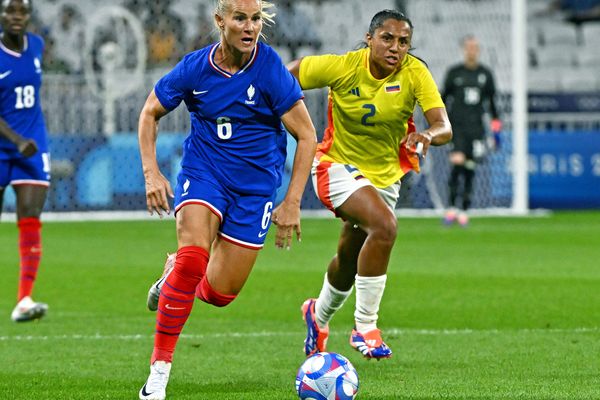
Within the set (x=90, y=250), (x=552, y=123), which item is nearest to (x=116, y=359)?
(x=90, y=250)

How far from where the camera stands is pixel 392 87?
7812 mm

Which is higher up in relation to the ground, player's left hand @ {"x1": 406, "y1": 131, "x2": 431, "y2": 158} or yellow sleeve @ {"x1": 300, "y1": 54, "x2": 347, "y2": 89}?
yellow sleeve @ {"x1": 300, "y1": 54, "x2": 347, "y2": 89}

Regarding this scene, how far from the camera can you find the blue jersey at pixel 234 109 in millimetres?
6453

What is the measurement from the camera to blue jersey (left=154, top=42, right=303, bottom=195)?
21.2ft

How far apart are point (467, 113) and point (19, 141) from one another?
387 inches

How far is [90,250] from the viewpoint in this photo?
15344 millimetres


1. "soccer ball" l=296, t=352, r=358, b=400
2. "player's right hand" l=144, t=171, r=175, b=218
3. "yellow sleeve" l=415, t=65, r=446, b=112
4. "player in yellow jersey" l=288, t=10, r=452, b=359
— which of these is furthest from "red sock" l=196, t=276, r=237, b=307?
"yellow sleeve" l=415, t=65, r=446, b=112

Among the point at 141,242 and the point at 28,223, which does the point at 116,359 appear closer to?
the point at 28,223

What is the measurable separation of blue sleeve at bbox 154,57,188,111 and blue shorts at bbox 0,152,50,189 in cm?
356

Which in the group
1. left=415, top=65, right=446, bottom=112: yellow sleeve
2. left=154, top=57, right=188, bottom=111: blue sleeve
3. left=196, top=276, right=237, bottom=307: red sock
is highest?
left=154, top=57, right=188, bottom=111: blue sleeve

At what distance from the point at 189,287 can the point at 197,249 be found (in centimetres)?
18

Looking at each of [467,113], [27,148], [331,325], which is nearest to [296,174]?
[331,325]

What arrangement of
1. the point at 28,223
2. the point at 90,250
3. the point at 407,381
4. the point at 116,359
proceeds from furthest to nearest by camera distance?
1. the point at 90,250
2. the point at 28,223
3. the point at 116,359
4. the point at 407,381

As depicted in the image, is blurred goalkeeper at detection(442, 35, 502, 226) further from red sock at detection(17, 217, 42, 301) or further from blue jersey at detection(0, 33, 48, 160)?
red sock at detection(17, 217, 42, 301)
